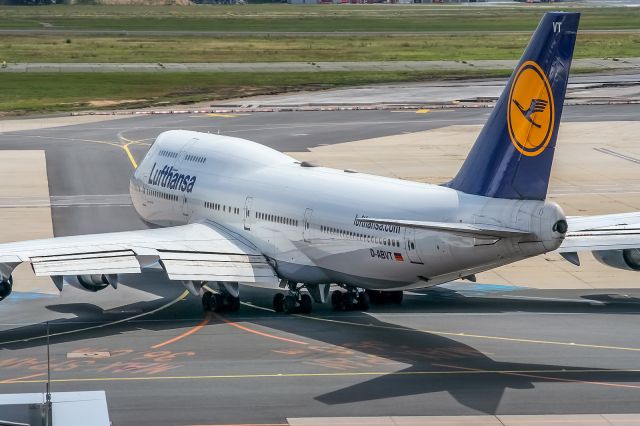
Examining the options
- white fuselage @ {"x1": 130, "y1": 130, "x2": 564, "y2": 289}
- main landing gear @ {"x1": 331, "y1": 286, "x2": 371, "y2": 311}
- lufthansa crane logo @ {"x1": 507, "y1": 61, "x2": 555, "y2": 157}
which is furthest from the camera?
main landing gear @ {"x1": 331, "y1": 286, "x2": 371, "y2": 311}

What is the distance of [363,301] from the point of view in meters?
48.4

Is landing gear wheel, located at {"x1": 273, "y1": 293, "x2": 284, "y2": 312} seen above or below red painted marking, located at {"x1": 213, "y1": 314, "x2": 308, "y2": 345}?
above

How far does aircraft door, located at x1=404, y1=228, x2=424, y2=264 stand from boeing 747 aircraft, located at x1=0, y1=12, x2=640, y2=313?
43 millimetres

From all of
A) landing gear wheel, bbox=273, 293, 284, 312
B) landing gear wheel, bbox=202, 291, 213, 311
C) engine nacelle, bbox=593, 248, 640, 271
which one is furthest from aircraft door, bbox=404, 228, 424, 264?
engine nacelle, bbox=593, 248, 640, 271

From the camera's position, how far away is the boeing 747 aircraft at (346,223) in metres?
39.7

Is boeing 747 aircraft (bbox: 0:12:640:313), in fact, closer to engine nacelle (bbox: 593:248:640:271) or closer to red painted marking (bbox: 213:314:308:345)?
engine nacelle (bbox: 593:248:640:271)

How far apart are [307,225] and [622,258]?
11.8 m

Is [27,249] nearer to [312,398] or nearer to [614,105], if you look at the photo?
[312,398]

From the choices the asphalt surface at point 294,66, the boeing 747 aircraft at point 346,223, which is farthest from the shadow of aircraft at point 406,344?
the asphalt surface at point 294,66

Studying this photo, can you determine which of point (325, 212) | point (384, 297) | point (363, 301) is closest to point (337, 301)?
point (363, 301)

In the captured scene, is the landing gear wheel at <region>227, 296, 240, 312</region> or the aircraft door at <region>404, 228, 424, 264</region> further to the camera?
the landing gear wheel at <region>227, 296, 240, 312</region>

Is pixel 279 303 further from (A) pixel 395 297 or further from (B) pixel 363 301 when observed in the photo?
(A) pixel 395 297

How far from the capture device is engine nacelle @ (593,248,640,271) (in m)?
49.1

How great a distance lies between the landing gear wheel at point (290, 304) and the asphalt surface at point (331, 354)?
1.99 ft
